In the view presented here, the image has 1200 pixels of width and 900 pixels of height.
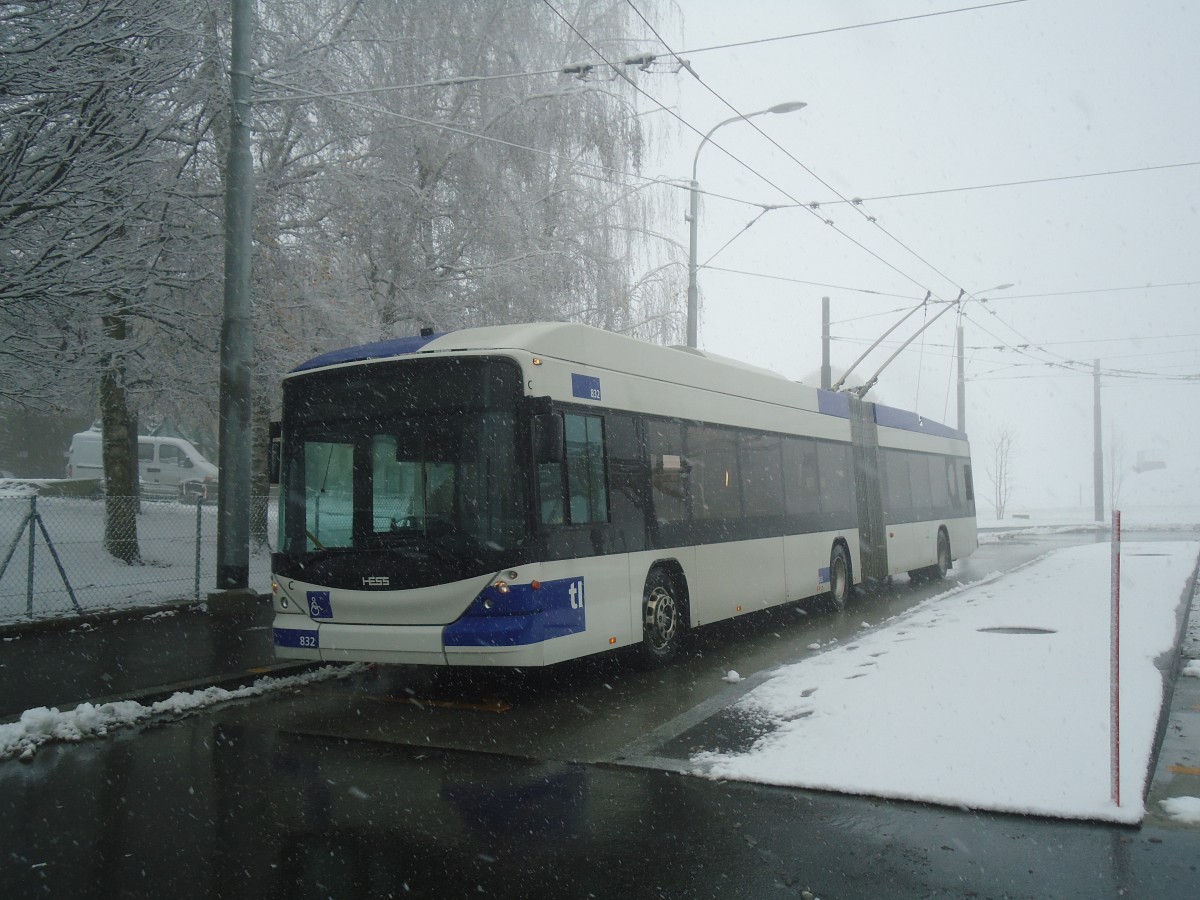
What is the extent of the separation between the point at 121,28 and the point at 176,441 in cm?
2514

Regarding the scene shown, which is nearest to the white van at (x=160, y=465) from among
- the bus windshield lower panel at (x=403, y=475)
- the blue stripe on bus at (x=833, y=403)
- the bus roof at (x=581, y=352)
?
the blue stripe on bus at (x=833, y=403)

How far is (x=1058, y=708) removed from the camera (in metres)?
7.03

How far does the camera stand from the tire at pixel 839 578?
1452 cm

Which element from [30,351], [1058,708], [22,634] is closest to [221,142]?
[30,351]

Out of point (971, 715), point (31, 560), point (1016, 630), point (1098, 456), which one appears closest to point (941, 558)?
point (1016, 630)

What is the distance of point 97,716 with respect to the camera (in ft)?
24.5

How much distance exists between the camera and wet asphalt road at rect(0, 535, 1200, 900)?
444cm

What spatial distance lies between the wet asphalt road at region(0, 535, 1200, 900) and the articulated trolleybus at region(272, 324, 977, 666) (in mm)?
780

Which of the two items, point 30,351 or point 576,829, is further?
point 30,351

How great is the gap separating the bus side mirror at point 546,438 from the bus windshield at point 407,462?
17 centimetres

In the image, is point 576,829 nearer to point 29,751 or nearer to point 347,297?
point 29,751

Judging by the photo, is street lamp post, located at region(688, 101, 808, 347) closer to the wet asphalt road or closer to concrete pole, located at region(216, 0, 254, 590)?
concrete pole, located at region(216, 0, 254, 590)

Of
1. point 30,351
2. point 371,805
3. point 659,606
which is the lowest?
point 371,805

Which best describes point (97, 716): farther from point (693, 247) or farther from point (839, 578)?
point (693, 247)
